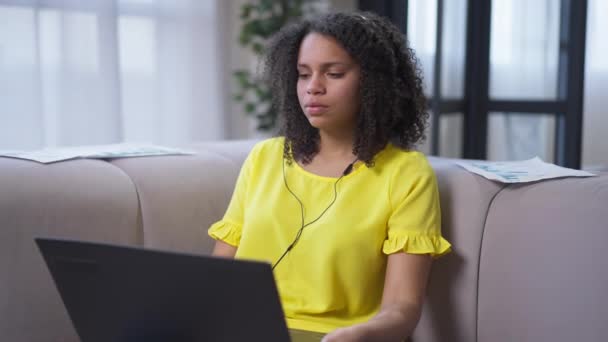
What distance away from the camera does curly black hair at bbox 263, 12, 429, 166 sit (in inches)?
57.8

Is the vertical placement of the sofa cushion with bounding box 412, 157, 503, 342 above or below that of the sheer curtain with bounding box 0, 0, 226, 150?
below

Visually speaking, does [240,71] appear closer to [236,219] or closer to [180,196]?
[180,196]

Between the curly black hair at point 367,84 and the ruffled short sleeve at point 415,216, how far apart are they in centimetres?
9

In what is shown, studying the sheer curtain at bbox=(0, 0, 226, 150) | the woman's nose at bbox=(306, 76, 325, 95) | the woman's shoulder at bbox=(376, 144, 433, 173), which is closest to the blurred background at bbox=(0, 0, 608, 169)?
the sheer curtain at bbox=(0, 0, 226, 150)

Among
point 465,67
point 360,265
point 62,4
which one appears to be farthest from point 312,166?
point 465,67

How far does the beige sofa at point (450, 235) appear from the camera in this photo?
53.4 inches

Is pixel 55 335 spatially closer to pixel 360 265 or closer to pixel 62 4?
pixel 360 265

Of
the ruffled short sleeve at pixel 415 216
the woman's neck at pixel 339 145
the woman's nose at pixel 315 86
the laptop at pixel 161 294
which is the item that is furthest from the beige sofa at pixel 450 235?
the laptop at pixel 161 294

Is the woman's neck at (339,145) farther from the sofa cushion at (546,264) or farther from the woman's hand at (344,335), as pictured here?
the woman's hand at (344,335)

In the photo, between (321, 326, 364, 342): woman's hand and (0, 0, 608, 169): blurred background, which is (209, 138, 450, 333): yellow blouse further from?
(0, 0, 608, 169): blurred background

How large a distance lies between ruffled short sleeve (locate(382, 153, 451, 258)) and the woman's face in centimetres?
18

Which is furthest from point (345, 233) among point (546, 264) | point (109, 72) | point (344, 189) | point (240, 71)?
point (240, 71)

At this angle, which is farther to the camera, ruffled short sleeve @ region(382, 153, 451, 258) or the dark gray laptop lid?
ruffled short sleeve @ region(382, 153, 451, 258)

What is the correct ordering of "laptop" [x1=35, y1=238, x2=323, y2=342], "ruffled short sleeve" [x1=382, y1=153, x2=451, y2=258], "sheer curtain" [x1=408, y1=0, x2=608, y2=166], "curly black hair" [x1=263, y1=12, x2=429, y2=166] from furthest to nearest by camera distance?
"sheer curtain" [x1=408, y1=0, x2=608, y2=166], "curly black hair" [x1=263, y1=12, x2=429, y2=166], "ruffled short sleeve" [x1=382, y1=153, x2=451, y2=258], "laptop" [x1=35, y1=238, x2=323, y2=342]
